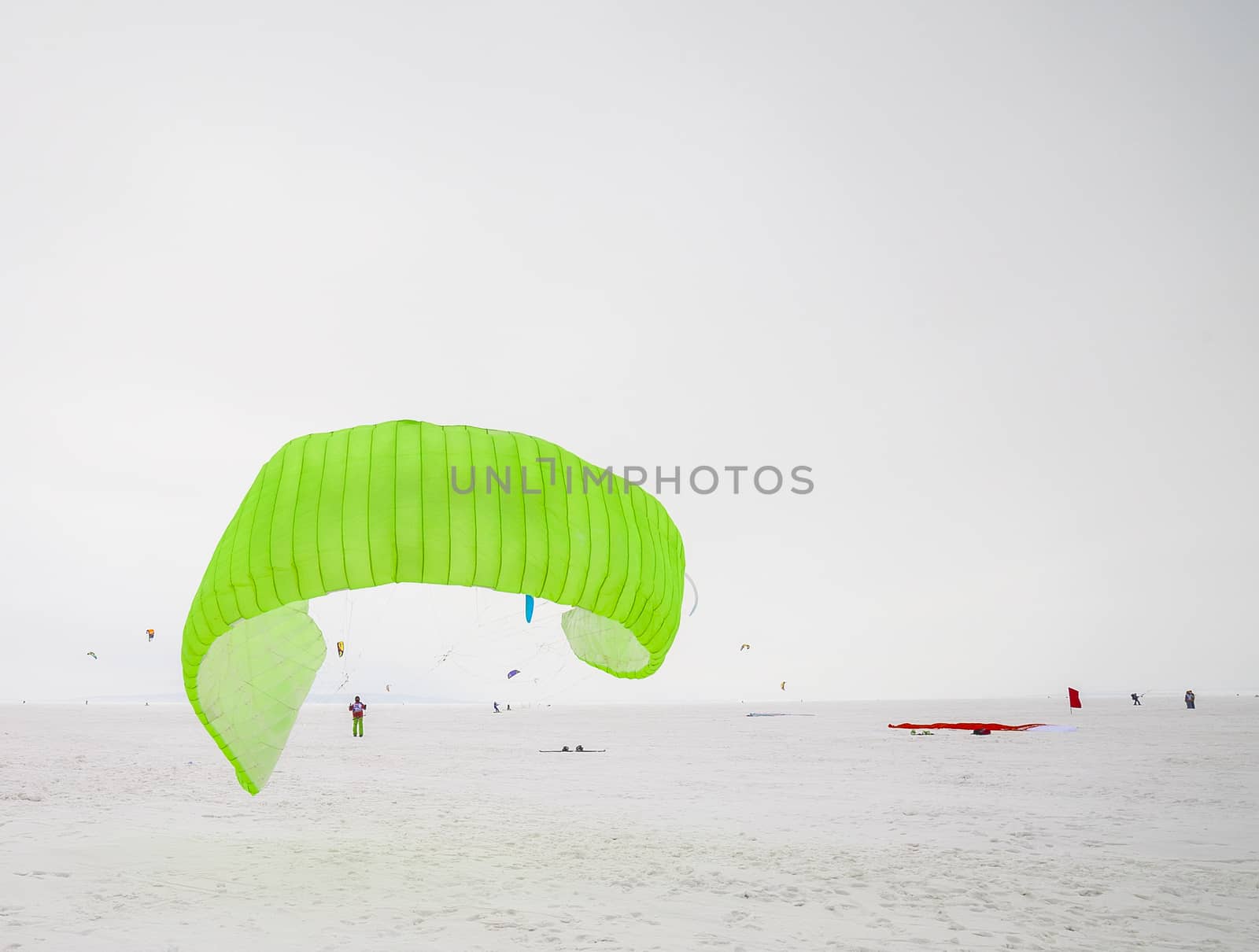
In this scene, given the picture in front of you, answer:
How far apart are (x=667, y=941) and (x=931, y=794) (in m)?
9.05

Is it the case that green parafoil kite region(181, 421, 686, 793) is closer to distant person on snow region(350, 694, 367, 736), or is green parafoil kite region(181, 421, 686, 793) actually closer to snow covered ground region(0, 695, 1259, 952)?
snow covered ground region(0, 695, 1259, 952)

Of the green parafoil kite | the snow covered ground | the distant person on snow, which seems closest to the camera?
the green parafoil kite

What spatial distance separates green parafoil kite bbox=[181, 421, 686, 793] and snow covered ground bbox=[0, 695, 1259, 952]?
2.00 metres

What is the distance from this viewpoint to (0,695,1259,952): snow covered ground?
6816 millimetres

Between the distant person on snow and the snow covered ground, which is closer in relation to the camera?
the snow covered ground

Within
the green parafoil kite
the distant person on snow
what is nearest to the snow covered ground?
the green parafoil kite

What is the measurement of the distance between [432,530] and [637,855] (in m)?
5.12

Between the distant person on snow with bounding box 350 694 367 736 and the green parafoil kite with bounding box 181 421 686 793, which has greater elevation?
the green parafoil kite with bounding box 181 421 686 793

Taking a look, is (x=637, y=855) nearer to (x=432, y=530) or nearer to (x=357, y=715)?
(x=432, y=530)

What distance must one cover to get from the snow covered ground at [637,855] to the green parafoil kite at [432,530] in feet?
6.55

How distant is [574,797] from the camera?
1402 cm

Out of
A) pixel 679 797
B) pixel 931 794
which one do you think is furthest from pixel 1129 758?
pixel 679 797

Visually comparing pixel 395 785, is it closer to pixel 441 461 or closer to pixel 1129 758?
pixel 441 461

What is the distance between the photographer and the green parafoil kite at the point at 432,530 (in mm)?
6297
